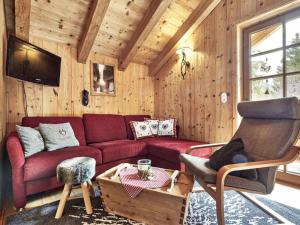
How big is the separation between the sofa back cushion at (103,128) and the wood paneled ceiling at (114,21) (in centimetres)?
110

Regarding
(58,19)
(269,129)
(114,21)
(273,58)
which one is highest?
(114,21)

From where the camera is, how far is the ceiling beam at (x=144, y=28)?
2.71m

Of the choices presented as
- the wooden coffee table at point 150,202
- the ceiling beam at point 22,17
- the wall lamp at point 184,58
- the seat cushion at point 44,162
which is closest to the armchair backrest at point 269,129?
the wooden coffee table at point 150,202

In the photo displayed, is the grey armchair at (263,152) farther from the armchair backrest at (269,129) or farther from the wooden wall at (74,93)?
the wooden wall at (74,93)

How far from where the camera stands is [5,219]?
5.41ft

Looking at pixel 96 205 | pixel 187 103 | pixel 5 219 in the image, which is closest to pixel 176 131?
pixel 187 103

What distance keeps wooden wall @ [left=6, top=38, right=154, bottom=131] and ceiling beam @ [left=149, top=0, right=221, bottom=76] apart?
0.31 metres

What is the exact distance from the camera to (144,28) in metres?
3.04

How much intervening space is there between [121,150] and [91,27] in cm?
177

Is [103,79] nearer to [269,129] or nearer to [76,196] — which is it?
[76,196]

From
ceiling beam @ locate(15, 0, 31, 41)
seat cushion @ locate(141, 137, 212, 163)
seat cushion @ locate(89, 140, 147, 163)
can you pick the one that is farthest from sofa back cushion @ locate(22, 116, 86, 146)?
ceiling beam @ locate(15, 0, 31, 41)

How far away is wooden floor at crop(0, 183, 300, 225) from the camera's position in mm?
1845

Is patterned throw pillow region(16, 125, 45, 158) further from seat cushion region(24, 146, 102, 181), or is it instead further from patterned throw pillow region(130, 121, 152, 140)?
patterned throw pillow region(130, 121, 152, 140)

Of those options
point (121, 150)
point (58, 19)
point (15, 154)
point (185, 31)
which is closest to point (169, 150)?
point (121, 150)
